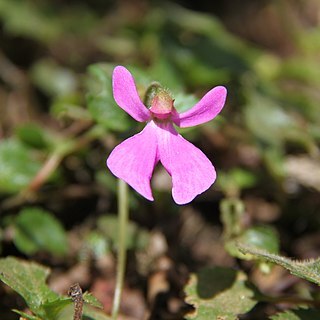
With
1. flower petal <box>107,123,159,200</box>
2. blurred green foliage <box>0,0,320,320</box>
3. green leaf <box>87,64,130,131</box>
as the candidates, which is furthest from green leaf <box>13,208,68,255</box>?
flower petal <box>107,123,159,200</box>

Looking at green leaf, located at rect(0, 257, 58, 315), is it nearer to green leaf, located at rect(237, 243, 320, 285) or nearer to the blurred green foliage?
the blurred green foliage

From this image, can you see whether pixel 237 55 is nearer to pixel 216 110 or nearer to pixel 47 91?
pixel 47 91

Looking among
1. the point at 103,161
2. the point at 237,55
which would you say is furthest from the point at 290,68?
the point at 103,161

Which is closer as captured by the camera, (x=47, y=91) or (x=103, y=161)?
(x=103, y=161)

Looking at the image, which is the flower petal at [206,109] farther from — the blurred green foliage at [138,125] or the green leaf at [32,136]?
the green leaf at [32,136]

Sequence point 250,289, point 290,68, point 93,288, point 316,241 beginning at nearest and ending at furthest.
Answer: point 250,289
point 93,288
point 316,241
point 290,68

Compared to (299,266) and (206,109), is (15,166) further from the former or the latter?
(299,266)
